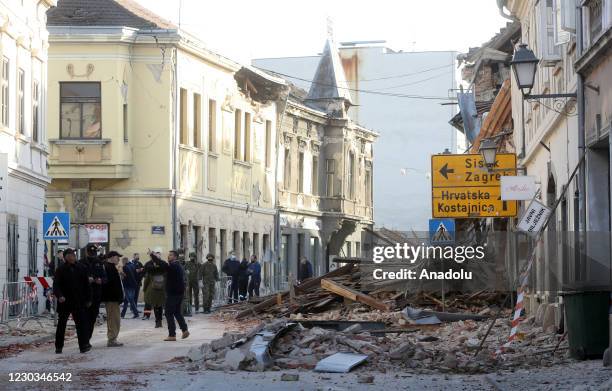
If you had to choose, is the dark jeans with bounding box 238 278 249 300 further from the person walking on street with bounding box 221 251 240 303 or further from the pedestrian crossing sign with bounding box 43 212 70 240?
→ the pedestrian crossing sign with bounding box 43 212 70 240

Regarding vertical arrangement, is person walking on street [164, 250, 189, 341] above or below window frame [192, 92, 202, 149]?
below

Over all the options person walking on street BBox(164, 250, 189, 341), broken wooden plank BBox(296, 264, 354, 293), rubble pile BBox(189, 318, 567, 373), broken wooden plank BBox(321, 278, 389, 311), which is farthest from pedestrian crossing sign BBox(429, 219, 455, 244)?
rubble pile BBox(189, 318, 567, 373)

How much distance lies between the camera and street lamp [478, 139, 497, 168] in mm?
29781

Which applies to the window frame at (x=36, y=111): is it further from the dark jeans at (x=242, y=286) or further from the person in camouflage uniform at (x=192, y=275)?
the dark jeans at (x=242, y=286)

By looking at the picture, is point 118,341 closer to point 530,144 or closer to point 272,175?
point 530,144

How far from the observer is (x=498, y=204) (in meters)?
31.6

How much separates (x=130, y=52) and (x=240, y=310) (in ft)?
46.0

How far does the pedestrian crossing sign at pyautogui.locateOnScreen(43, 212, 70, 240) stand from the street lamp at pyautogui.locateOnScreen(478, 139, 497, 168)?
956cm

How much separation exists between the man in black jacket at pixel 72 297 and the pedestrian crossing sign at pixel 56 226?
9.47 meters

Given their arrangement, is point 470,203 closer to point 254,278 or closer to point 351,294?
point 351,294

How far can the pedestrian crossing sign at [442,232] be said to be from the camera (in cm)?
3850

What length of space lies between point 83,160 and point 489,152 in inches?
932

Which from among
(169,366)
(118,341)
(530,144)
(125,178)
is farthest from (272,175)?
(169,366)

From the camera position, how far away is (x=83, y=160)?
168 ft
